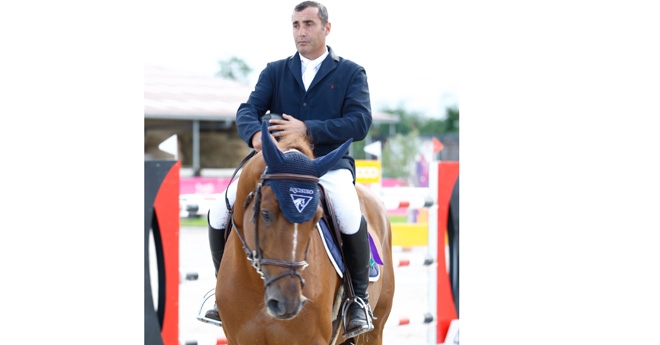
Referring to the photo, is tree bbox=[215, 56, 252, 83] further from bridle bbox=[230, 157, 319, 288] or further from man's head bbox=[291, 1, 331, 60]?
bridle bbox=[230, 157, 319, 288]

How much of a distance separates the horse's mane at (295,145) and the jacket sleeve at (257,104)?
540mm

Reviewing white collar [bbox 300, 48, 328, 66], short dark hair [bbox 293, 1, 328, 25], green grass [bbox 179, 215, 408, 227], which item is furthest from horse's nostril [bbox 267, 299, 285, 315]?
green grass [bbox 179, 215, 408, 227]

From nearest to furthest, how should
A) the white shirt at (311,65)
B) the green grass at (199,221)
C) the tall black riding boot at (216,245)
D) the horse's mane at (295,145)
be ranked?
the horse's mane at (295,145) → the tall black riding boot at (216,245) → the white shirt at (311,65) → the green grass at (199,221)

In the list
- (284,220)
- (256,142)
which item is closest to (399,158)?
(256,142)

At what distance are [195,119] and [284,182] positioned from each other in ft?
88.7

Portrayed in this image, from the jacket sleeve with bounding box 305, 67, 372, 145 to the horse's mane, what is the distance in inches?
10.5

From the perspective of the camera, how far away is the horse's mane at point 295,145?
386cm

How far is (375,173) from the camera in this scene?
31.3 feet

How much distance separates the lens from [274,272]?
342 cm

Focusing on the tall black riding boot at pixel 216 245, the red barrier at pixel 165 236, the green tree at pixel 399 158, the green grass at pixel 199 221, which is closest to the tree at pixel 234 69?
the green tree at pixel 399 158

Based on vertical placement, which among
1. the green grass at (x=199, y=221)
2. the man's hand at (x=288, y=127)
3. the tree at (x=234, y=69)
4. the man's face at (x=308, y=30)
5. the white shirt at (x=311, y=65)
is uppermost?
the tree at (x=234, y=69)

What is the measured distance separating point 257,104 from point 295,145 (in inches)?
35.1

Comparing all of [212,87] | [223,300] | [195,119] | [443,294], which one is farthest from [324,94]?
[212,87]

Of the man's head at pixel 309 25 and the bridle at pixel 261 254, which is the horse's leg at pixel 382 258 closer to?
the man's head at pixel 309 25
